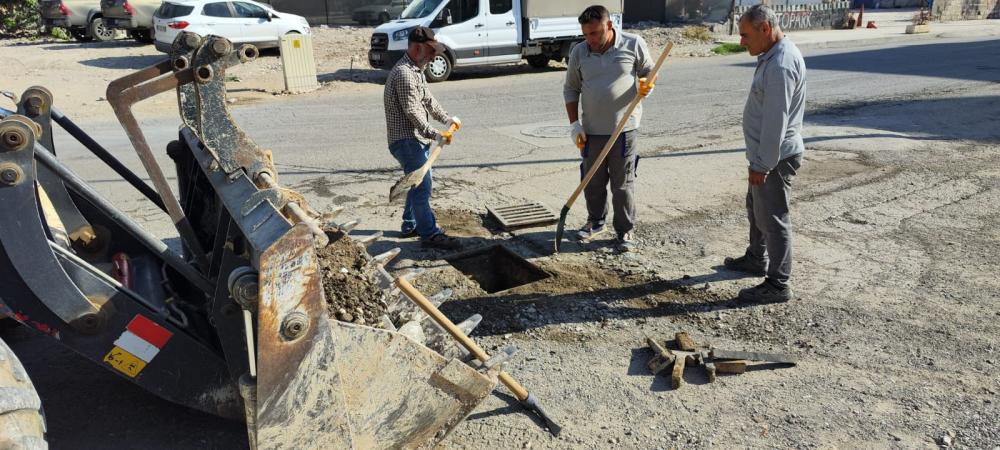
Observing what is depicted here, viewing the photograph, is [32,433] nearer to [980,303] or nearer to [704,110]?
[980,303]

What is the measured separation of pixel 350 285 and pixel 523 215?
150 inches

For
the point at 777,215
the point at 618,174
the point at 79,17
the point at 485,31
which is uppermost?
the point at 79,17

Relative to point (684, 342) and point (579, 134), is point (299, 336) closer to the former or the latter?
point (684, 342)

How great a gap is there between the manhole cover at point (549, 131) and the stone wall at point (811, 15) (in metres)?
19.4

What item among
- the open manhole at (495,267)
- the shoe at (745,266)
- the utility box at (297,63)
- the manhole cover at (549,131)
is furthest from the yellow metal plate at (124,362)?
the utility box at (297,63)

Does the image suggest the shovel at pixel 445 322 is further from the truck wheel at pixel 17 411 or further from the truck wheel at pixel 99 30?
the truck wheel at pixel 99 30

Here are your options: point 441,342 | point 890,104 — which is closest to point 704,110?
point 890,104

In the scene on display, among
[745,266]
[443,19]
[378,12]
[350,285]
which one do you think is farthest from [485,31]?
[350,285]

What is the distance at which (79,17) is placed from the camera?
22781mm

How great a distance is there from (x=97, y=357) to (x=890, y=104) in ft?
41.7

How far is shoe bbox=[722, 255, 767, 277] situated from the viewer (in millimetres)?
5629

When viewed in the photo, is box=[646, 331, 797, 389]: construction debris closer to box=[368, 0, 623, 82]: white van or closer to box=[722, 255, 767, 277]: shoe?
box=[722, 255, 767, 277]: shoe

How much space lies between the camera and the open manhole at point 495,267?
235 inches

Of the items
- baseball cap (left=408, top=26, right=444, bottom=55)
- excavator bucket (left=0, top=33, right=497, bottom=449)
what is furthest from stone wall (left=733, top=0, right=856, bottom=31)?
excavator bucket (left=0, top=33, right=497, bottom=449)
